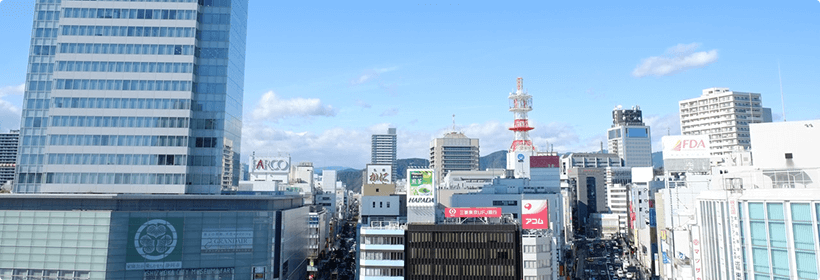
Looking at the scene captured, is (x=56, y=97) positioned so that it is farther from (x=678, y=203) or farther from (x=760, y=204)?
(x=678, y=203)

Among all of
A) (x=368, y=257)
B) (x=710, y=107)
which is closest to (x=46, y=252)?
(x=368, y=257)

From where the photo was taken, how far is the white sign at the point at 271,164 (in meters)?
149

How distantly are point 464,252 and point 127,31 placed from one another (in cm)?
6268

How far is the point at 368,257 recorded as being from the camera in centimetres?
8106

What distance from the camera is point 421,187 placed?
9494cm

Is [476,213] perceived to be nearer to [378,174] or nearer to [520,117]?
[378,174]

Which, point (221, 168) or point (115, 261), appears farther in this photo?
point (221, 168)

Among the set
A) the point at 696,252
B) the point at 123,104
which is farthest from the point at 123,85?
the point at 696,252

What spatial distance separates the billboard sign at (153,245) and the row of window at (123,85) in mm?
19910

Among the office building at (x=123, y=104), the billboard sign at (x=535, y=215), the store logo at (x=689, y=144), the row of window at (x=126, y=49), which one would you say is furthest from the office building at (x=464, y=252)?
the row of window at (x=126, y=49)

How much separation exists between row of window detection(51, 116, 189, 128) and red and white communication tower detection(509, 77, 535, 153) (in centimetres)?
12639

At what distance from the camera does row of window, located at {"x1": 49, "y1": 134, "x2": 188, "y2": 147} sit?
73938mm

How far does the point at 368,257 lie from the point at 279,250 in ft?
46.5

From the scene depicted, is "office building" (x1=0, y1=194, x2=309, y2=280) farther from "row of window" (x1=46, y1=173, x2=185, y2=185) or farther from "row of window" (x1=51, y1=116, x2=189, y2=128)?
"row of window" (x1=51, y1=116, x2=189, y2=128)
